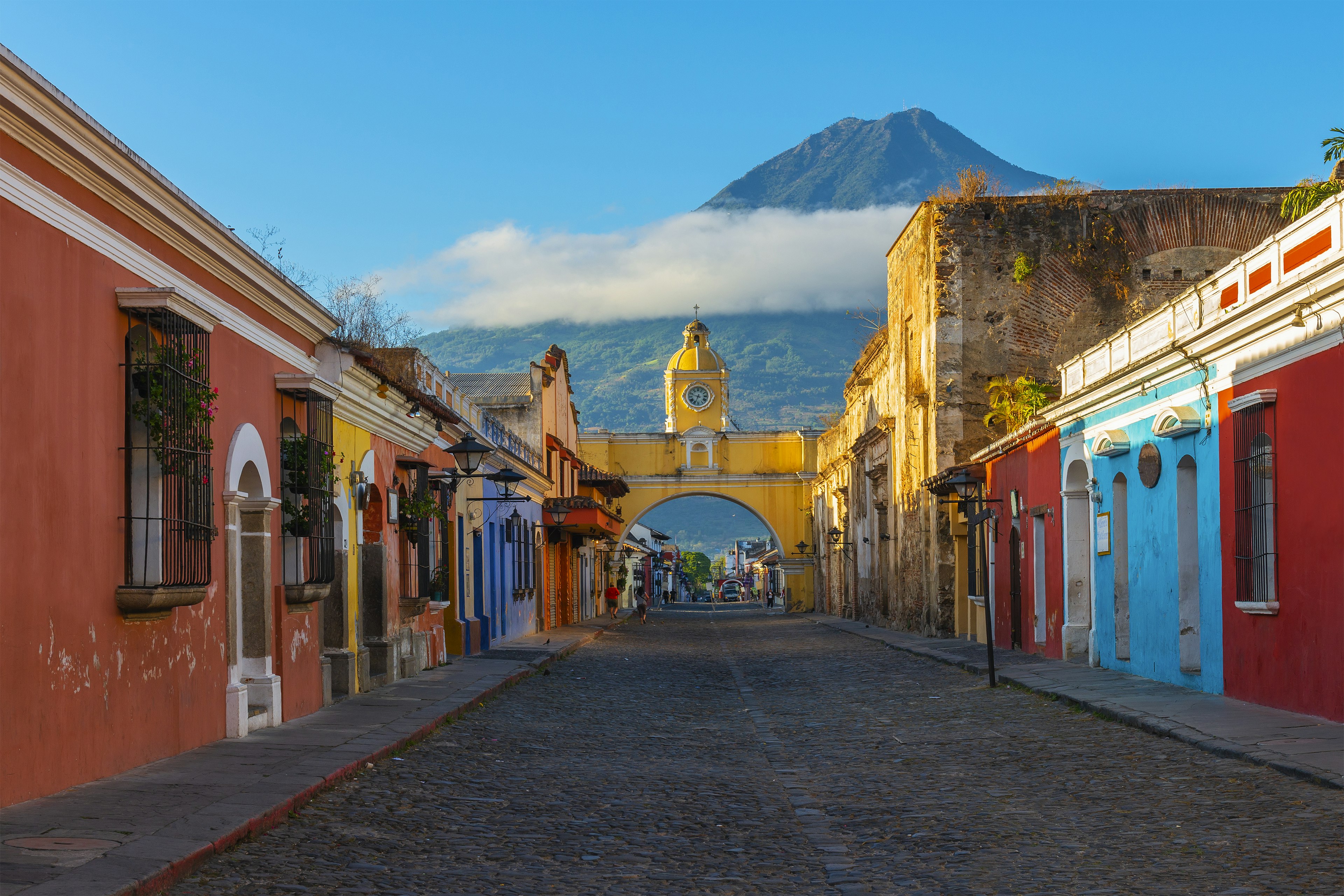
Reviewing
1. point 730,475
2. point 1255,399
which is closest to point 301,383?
point 1255,399

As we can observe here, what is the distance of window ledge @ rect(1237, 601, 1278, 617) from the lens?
34.3ft

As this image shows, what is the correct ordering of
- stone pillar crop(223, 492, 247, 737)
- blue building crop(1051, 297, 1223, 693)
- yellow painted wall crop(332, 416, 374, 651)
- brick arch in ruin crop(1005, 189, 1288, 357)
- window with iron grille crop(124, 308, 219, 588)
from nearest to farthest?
1. window with iron grille crop(124, 308, 219, 588)
2. stone pillar crop(223, 492, 247, 737)
3. blue building crop(1051, 297, 1223, 693)
4. yellow painted wall crop(332, 416, 374, 651)
5. brick arch in ruin crop(1005, 189, 1288, 357)

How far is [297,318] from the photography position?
1145 centimetres

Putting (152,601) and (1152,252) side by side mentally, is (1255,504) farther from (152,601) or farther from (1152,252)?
(1152,252)

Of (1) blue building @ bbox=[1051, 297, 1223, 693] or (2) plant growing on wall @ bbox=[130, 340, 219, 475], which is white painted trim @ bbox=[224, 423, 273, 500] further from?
(1) blue building @ bbox=[1051, 297, 1223, 693]

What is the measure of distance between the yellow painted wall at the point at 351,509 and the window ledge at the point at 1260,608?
8180 mm

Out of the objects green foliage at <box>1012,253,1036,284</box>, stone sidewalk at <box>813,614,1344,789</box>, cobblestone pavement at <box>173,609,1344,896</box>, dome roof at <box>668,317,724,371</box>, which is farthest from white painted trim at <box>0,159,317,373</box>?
dome roof at <box>668,317,724,371</box>

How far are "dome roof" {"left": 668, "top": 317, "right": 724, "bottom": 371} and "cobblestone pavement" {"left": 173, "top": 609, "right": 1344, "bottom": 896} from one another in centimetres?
5347

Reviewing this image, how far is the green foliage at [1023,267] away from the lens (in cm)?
2406

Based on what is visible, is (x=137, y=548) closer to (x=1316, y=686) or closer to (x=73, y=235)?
(x=73, y=235)

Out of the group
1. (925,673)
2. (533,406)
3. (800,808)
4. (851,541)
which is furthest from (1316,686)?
(851,541)

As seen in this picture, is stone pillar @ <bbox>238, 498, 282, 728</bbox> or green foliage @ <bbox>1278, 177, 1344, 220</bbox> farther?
green foliage @ <bbox>1278, 177, 1344, 220</bbox>

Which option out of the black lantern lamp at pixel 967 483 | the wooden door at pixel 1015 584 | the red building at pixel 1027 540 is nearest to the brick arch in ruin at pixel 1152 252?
the red building at pixel 1027 540

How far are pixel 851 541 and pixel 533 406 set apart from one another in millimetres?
11370
